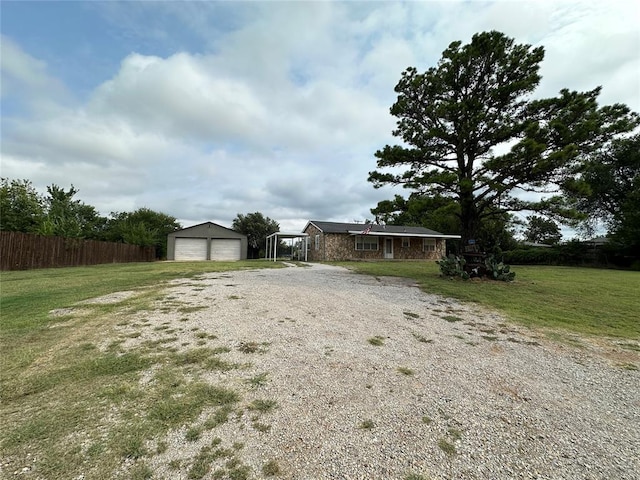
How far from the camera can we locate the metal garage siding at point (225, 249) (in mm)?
27969

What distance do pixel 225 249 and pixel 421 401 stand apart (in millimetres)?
27450

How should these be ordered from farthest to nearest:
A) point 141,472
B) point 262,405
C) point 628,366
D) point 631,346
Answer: point 631,346 < point 628,366 < point 262,405 < point 141,472

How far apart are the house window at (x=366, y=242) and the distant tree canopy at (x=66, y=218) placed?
1788cm

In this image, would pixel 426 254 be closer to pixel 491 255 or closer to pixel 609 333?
pixel 491 255

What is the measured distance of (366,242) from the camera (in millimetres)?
23969

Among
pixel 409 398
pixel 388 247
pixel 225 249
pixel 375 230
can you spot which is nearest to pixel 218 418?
pixel 409 398

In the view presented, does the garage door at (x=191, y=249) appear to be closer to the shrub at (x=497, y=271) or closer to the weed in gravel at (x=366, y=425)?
the shrub at (x=497, y=271)

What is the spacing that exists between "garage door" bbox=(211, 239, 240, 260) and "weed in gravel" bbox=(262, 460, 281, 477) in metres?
27.7

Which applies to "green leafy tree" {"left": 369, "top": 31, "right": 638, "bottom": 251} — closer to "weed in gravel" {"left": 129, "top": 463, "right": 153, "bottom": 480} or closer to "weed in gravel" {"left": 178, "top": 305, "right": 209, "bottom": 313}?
"weed in gravel" {"left": 178, "top": 305, "right": 209, "bottom": 313}

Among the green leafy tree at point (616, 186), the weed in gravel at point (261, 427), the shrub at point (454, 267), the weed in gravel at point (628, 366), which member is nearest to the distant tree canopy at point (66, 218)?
the weed in gravel at point (261, 427)

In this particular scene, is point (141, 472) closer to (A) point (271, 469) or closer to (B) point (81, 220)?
(A) point (271, 469)

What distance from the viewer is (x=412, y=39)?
32.0 feet

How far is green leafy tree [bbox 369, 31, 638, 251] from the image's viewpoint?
33.3 ft

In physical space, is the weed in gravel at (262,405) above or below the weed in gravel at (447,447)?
above
